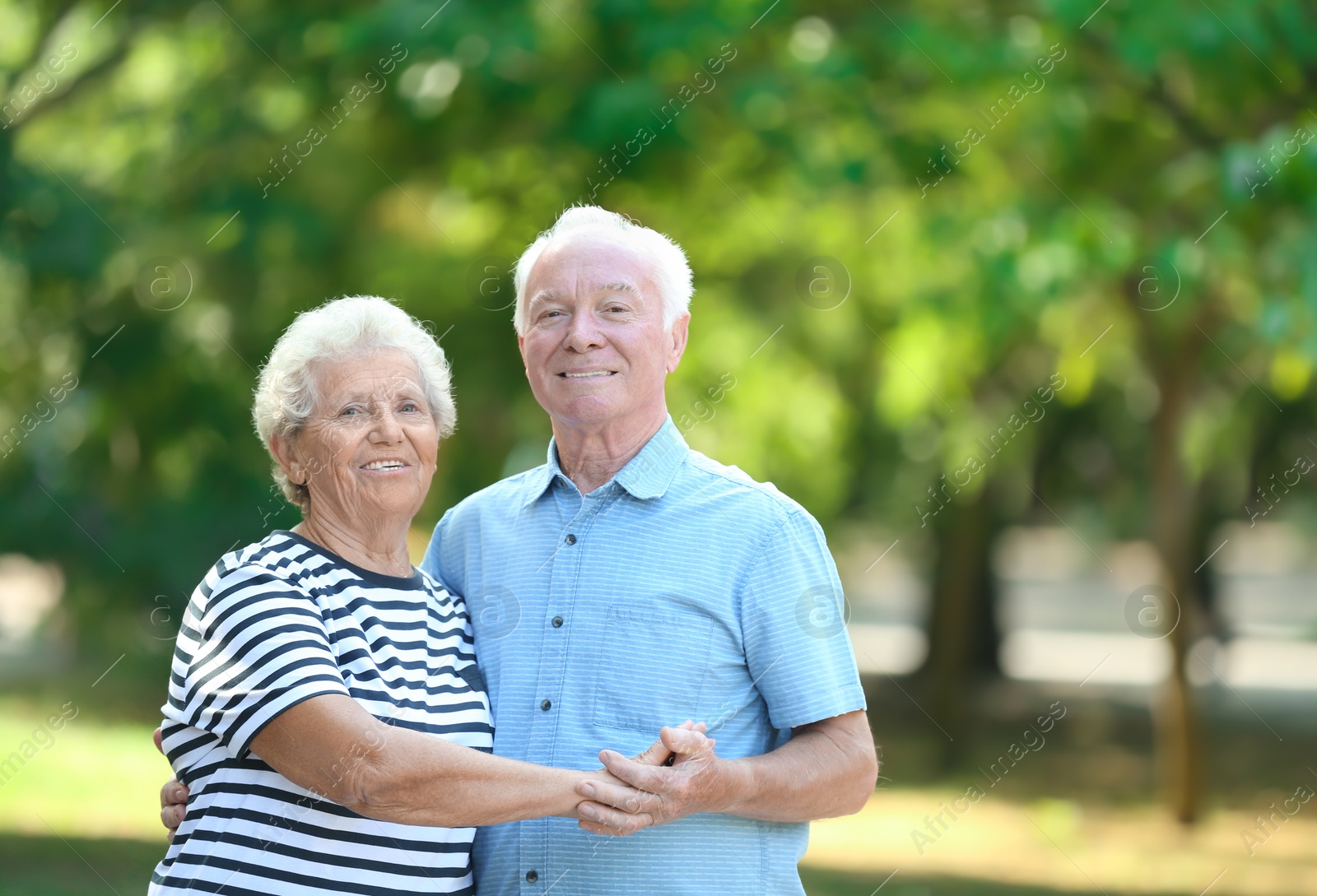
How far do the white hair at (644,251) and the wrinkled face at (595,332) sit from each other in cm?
2

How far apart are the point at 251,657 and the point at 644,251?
3.71ft

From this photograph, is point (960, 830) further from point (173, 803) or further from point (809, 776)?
point (173, 803)

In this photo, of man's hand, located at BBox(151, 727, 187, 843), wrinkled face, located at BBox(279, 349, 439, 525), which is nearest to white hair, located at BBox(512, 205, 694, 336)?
wrinkled face, located at BBox(279, 349, 439, 525)

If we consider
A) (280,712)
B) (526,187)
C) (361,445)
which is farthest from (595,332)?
(526,187)

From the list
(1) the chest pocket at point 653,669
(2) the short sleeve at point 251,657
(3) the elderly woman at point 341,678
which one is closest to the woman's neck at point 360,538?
(3) the elderly woman at point 341,678

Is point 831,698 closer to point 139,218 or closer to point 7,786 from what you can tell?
point 139,218

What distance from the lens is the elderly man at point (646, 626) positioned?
8.41 ft

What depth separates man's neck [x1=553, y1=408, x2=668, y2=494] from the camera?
2820 millimetres

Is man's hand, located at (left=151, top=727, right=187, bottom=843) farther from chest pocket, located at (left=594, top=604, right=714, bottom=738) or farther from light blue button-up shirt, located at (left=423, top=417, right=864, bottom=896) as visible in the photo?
chest pocket, located at (left=594, top=604, right=714, bottom=738)

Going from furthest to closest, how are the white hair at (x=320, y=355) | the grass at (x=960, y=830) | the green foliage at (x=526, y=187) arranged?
1. the grass at (x=960, y=830)
2. the green foliage at (x=526, y=187)
3. the white hair at (x=320, y=355)

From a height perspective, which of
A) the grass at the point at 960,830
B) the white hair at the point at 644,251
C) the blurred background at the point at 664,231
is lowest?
the grass at the point at 960,830

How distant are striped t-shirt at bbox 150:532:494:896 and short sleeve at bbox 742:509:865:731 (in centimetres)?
58

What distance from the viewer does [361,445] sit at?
8.71 ft

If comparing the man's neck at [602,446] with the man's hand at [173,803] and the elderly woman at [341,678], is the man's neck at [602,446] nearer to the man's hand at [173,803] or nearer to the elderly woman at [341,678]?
the elderly woman at [341,678]
